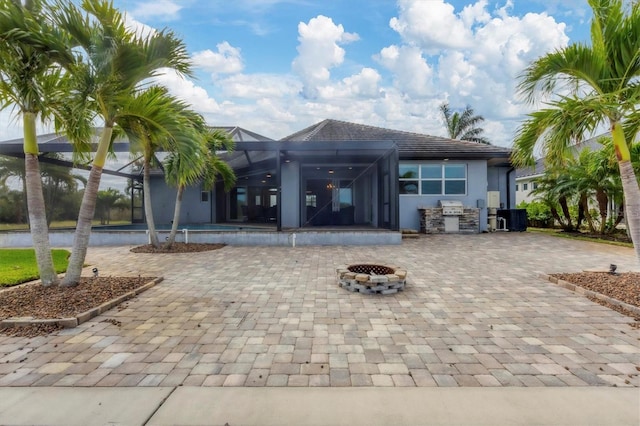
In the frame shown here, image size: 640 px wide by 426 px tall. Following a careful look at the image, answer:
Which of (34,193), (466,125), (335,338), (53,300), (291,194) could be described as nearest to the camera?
(335,338)

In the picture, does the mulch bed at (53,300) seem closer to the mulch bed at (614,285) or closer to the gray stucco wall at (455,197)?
the mulch bed at (614,285)

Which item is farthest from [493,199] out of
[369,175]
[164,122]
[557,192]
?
[164,122]

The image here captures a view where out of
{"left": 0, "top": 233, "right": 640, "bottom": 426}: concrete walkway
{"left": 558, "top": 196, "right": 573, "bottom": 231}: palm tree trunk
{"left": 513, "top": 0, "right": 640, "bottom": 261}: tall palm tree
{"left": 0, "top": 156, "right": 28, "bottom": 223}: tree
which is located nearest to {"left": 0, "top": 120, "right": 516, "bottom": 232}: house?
{"left": 0, "top": 156, "right": 28, "bottom": 223}: tree

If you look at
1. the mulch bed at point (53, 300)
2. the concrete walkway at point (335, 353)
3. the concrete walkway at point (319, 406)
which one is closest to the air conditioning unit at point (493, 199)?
the concrete walkway at point (335, 353)

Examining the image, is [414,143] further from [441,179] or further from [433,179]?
[441,179]

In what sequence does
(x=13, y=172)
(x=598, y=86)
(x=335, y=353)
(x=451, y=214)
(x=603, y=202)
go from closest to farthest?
(x=335, y=353) → (x=598, y=86) → (x=603, y=202) → (x=13, y=172) → (x=451, y=214)

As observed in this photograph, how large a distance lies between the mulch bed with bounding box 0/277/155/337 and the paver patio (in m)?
0.25

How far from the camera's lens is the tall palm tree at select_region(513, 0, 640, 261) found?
13.6 feet

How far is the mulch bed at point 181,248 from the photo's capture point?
8.51 metres

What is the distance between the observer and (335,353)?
2754 millimetres

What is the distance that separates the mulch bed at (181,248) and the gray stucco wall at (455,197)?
25.4ft

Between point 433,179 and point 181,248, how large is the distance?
10.3 m

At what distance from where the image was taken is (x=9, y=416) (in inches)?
76.3

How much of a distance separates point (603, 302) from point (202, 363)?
5.10 metres
